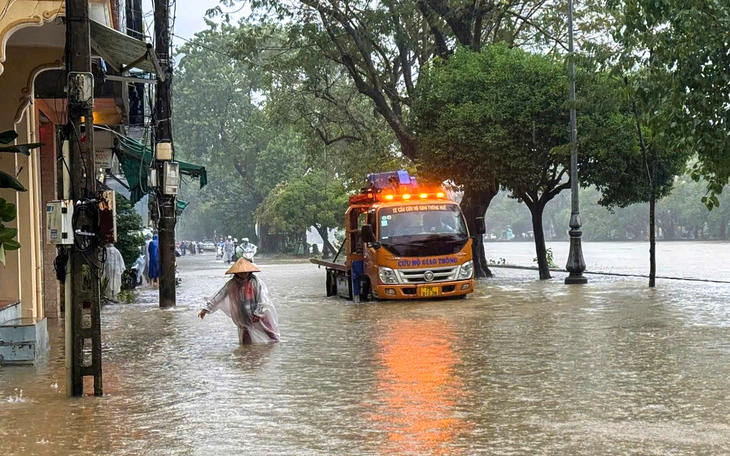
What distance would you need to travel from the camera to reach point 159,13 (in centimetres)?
2336

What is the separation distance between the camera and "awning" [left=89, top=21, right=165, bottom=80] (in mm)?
13602

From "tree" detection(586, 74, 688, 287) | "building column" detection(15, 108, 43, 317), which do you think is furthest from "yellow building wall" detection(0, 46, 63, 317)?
"tree" detection(586, 74, 688, 287)

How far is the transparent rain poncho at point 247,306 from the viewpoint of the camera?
1524 centimetres

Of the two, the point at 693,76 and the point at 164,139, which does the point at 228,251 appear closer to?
the point at 164,139

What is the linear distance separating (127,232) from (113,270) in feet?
17.1

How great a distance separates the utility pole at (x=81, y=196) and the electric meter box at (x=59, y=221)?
0.13m

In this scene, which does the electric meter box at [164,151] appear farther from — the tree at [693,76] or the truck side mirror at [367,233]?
the tree at [693,76]

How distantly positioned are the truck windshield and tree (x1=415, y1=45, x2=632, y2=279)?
278 inches

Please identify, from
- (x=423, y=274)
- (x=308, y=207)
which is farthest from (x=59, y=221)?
(x=308, y=207)

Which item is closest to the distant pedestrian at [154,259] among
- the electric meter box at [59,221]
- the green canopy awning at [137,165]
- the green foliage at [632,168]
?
the green canopy awning at [137,165]

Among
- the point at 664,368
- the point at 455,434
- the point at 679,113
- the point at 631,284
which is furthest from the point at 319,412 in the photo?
the point at 631,284

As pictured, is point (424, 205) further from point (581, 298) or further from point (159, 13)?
point (159, 13)

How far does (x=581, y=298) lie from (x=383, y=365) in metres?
12.1

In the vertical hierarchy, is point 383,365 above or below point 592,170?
below
